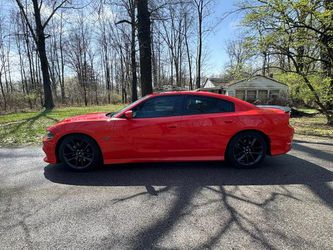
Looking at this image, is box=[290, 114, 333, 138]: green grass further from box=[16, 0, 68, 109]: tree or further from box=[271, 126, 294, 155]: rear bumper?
box=[16, 0, 68, 109]: tree

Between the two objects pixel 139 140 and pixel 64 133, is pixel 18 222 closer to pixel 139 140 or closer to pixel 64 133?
pixel 64 133

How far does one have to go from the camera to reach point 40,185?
3.83 m

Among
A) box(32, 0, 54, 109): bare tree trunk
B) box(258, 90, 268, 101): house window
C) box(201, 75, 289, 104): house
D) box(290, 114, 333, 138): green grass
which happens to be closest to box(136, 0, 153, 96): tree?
box(290, 114, 333, 138): green grass

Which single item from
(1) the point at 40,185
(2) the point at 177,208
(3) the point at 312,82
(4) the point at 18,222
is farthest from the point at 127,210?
(3) the point at 312,82

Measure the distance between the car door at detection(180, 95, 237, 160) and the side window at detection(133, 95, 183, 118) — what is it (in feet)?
0.58

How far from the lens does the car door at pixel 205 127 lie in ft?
14.2

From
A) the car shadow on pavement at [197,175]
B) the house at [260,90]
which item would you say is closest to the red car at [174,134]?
the car shadow on pavement at [197,175]

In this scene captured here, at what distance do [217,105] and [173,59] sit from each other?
3794 centimetres

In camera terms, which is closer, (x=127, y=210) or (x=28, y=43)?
(x=127, y=210)

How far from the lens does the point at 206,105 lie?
4477 millimetres

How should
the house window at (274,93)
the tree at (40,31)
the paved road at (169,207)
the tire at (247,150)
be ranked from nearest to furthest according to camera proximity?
the paved road at (169,207)
the tire at (247,150)
the tree at (40,31)
the house window at (274,93)

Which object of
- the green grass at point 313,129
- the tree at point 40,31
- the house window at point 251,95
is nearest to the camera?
the green grass at point 313,129

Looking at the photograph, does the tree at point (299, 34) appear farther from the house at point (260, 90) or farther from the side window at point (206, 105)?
the house at point (260, 90)

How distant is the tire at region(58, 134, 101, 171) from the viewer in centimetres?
436
